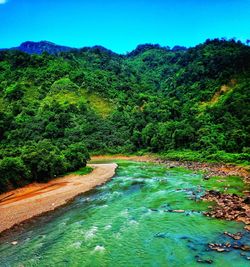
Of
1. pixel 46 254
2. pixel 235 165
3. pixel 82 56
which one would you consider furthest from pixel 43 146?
pixel 82 56

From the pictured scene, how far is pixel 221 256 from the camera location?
26781mm

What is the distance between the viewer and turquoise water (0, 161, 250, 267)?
2755cm

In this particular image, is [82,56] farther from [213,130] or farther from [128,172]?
[128,172]

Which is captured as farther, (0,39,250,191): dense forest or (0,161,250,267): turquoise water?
(0,39,250,191): dense forest

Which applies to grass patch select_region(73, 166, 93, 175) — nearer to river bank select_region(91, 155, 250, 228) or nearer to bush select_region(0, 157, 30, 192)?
bush select_region(0, 157, 30, 192)

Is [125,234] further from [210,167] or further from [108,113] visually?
[108,113]

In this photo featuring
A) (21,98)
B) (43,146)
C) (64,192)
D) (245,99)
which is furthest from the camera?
(21,98)

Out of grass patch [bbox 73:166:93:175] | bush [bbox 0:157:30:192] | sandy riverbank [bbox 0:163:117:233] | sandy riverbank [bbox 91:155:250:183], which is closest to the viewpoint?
sandy riverbank [bbox 0:163:117:233]

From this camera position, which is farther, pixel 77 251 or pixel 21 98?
pixel 21 98

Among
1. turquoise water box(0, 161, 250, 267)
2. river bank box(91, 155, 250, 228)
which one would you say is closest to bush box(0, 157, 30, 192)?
turquoise water box(0, 161, 250, 267)

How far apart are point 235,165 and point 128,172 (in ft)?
66.9

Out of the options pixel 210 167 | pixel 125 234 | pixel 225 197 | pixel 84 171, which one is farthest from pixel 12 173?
pixel 210 167

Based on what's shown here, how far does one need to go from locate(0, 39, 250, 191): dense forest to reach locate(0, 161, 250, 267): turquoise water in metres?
17.0

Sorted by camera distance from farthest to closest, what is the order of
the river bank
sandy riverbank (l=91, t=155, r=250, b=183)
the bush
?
sandy riverbank (l=91, t=155, r=250, b=183) → the bush → the river bank
